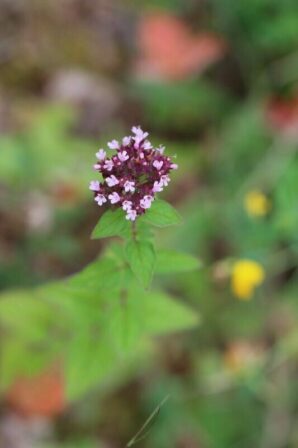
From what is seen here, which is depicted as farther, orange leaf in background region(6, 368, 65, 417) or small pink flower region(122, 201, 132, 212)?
orange leaf in background region(6, 368, 65, 417)

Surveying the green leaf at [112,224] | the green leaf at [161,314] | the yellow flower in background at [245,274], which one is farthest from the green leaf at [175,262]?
the yellow flower in background at [245,274]

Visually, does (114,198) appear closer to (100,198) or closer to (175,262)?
(100,198)

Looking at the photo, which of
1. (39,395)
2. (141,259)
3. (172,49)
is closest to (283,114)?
(172,49)

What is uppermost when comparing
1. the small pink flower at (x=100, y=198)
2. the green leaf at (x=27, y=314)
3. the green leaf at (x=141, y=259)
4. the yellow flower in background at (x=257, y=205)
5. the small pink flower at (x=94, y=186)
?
the yellow flower in background at (x=257, y=205)

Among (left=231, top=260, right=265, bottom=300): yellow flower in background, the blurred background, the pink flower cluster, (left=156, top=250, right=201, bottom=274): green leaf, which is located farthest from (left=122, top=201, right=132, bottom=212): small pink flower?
(left=231, top=260, right=265, bottom=300): yellow flower in background

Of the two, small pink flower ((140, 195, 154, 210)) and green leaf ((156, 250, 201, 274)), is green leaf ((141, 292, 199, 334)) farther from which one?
small pink flower ((140, 195, 154, 210))

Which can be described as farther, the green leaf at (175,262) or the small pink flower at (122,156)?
the green leaf at (175,262)

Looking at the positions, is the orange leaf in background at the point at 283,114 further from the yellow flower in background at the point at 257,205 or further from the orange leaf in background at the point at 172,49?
the yellow flower in background at the point at 257,205
